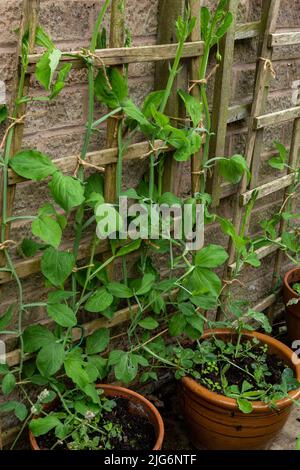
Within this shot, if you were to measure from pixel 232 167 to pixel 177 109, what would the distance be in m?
0.26

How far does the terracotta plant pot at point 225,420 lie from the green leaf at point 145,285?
0.38m

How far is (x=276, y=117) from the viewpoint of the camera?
2117 mm

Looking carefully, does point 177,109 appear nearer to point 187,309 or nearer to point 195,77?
point 195,77

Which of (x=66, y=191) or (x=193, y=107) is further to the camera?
(x=193, y=107)

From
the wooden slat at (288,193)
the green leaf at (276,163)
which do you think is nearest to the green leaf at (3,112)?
the green leaf at (276,163)

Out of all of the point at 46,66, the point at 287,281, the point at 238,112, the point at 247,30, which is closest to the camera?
the point at 46,66

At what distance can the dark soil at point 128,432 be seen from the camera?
1.62m

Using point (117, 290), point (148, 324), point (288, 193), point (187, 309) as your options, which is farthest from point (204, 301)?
point (288, 193)

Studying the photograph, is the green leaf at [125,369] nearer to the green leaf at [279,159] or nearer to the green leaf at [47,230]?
the green leaf at [47,230]

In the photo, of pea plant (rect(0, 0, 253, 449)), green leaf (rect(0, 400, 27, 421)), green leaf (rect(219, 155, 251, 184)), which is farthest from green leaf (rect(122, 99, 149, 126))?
green leaf (rect(0, 400, 27, 421))

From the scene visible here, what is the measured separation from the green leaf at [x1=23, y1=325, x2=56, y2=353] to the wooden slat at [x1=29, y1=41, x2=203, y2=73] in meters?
0.68

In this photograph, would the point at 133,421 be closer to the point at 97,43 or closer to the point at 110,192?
the point at 110,192

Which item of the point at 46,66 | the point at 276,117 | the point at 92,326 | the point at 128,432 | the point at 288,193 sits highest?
the point at 46,66
